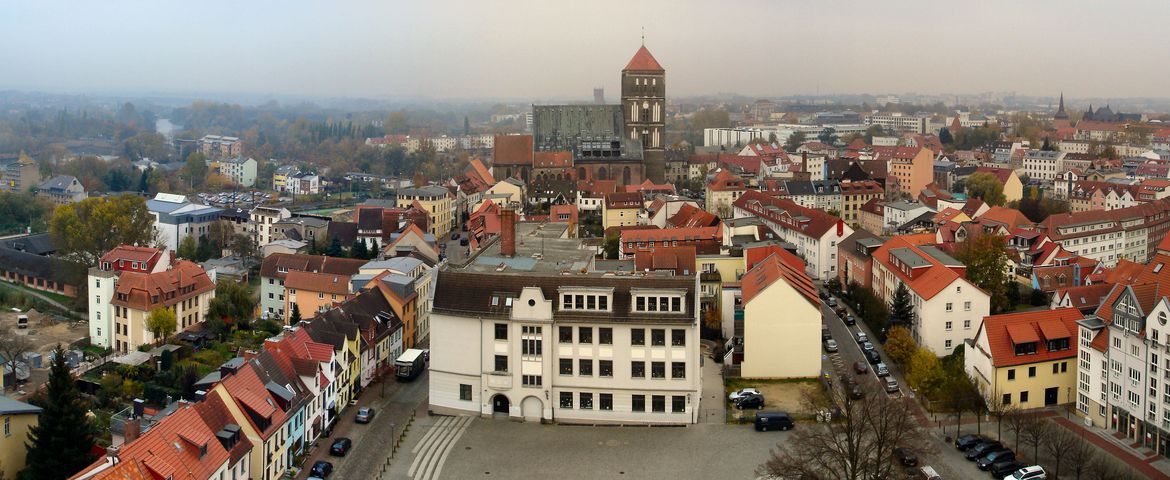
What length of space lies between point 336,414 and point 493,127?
Answer: 146m

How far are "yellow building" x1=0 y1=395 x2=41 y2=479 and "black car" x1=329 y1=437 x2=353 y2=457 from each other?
4721 mm

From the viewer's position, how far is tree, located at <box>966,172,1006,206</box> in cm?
4378

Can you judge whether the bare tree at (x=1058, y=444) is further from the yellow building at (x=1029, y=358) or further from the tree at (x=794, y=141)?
the tree at (x=794, y=141)

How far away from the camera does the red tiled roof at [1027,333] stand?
791 inches

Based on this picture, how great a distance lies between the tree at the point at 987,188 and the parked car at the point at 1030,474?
1129 inches

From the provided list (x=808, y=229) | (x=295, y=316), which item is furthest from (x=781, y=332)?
(x=295, y=316)

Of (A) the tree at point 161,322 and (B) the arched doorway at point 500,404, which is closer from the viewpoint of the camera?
(B) the arched doorway at point 500,404

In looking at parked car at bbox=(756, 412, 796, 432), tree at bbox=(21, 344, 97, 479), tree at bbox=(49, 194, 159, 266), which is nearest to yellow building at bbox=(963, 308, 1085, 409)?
parked car at bbox=(756, 412, 796, 432)

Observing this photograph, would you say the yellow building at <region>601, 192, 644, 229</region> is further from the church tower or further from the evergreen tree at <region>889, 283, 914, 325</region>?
Result: the evergreen tree at <region>889, 283, 914, 325</region>

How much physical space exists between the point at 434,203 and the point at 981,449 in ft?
96.3

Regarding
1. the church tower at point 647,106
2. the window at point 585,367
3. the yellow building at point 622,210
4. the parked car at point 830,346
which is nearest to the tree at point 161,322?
the window at point 585,367

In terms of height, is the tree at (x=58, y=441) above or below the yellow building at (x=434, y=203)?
below

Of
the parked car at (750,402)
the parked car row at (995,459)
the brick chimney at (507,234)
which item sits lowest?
the parked car row at (995,459)

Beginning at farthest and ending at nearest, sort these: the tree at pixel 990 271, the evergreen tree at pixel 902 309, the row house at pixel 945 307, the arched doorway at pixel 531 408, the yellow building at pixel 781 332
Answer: the tree at pixel 990 271 → the evergreen tree at pixel 902 309 → the row house at pixel 945 307 → the yellow building at pixel 781 332 → the arched doorway at pixel 531 408
